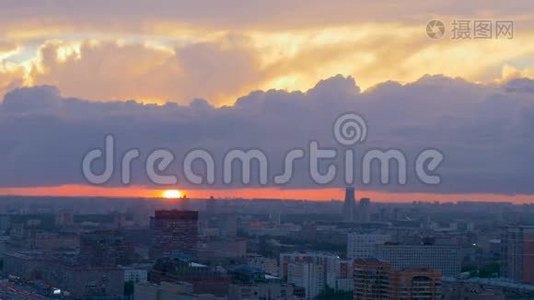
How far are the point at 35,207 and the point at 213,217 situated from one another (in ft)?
11.3

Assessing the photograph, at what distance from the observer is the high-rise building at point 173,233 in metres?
20.3

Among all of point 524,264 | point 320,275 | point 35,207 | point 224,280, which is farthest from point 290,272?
point 35,207

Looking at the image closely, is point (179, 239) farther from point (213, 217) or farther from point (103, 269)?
point (103, 269)

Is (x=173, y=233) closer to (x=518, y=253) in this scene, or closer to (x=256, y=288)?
(x=256, y=288)

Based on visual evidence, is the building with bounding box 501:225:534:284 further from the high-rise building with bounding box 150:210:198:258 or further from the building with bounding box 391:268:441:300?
the high-rise building with bounding box 150:210:198:258

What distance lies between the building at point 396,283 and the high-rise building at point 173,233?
281 inches

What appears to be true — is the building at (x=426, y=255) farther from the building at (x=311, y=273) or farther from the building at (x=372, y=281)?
the building at (x=372, y=281)

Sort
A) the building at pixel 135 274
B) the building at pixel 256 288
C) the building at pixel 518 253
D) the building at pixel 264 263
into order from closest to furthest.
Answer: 1. the building at pixel 256 288
2. the building at pixel 135 274
3. the building at pixel 518 253
4. the building at pixel 264 263

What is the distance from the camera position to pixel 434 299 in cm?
1280

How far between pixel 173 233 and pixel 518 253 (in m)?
6.36

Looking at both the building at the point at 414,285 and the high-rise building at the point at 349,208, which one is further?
the high-rise building at the point at 349,208

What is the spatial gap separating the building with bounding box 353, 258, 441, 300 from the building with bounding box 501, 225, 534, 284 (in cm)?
518

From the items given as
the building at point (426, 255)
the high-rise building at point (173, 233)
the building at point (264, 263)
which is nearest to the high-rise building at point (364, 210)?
the building at point (426, 255)

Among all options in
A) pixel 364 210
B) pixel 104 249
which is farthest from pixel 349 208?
pixel 104 249
